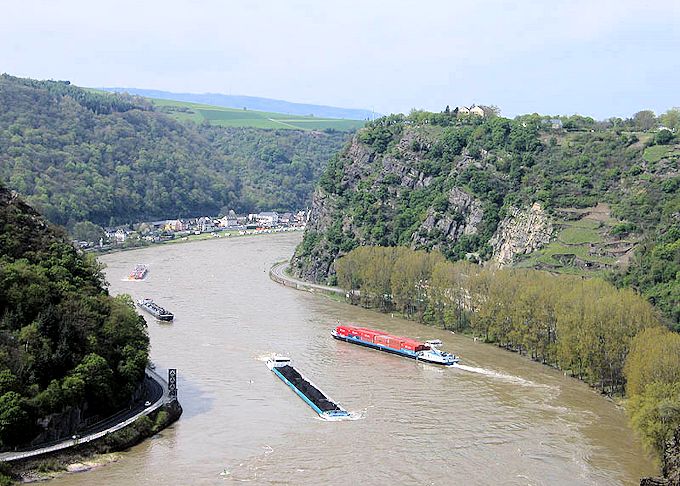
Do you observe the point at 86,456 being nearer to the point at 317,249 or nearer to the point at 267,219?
the point at 317,249

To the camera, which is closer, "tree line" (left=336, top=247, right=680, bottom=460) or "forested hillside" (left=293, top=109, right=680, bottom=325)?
"tree line" (left=336, top=247, right=680, bottom=460)

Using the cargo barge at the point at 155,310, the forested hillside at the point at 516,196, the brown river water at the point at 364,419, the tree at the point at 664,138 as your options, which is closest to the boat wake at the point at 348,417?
the brown river water at the point at 364,419

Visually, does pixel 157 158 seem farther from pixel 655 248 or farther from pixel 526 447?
pixel 526 447

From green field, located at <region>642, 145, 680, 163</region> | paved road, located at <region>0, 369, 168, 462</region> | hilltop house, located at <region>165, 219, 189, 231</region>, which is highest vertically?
green field, located at <region>642, 145, 680, 163</region>

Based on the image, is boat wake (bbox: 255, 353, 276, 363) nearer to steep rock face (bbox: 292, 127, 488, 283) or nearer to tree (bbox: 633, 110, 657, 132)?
steep rock face (bbox: 292, 127, 488, 283)

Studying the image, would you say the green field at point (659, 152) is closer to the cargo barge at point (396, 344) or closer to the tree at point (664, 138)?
the tree at point (664, 138)

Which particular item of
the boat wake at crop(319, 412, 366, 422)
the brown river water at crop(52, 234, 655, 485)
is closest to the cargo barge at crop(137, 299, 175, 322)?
the brown river water at crop(52, 234, 655, 485)

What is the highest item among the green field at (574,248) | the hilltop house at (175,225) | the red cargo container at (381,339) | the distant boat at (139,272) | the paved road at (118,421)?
the green field at (574,248)
